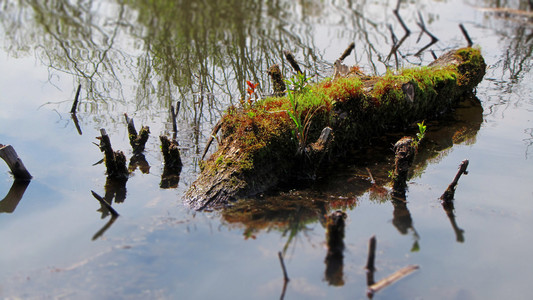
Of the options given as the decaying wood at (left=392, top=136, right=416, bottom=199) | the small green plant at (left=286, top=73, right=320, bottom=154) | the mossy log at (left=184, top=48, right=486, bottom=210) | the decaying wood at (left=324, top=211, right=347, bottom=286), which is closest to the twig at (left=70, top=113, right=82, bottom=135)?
the mossy log at (left=184, top=48, right=486, bottom=210)

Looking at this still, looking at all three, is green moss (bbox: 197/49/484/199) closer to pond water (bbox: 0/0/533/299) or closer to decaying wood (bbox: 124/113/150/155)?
pond water (bbox: 0/0/533/299)

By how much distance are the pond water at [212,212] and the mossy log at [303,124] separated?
0.31m

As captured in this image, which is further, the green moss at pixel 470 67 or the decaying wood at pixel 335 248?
the green moss at pixel 470 67

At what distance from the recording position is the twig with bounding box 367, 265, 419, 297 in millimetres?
4094

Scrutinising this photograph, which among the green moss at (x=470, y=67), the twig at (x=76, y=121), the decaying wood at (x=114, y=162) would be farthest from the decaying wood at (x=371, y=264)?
the green moss at (x=470, y=67)

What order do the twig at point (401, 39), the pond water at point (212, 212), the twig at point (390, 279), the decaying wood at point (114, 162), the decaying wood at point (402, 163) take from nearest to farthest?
the twig at point (390, 279), the pond water at point (212, 212), the decaying wood at point (402, 163), the decaying wood at point (114, 162), the twig at point (401, 39)

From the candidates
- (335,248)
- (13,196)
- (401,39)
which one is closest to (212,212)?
(335,248)

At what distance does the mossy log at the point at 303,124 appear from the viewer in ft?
18.4

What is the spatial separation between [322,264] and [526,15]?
16.5 m

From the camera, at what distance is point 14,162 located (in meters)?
5.93

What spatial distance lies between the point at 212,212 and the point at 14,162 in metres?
2.80

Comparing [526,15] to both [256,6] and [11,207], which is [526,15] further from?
[11,207]

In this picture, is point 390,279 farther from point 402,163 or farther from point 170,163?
point 170,163

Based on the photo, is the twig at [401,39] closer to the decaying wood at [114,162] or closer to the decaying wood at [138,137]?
the decaying wood at [138,137]
